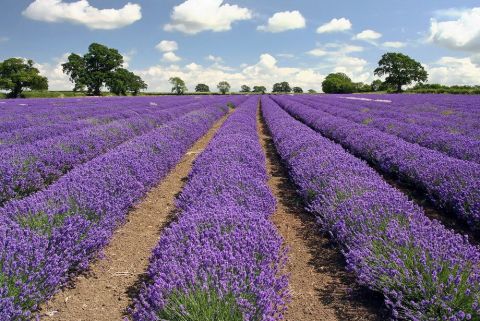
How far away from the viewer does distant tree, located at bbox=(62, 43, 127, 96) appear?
184ft

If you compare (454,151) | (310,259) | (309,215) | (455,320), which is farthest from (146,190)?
(454,151)

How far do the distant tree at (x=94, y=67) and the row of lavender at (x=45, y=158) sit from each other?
168 feet

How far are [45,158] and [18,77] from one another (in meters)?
54.2

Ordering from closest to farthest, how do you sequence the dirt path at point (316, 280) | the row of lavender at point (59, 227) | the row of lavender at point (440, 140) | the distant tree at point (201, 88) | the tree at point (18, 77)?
the row of lavender at point (59, 227), the dirt path at point (316, 280), the row of lavender at point (440, 140), the tree at point (18, 77), the distant tree at point (201, 88)

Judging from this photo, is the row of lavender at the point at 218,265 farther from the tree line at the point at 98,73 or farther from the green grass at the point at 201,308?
the tree line at the point at 98,73

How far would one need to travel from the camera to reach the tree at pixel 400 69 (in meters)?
67.4

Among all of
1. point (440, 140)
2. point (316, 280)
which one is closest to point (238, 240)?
point (316, 280)

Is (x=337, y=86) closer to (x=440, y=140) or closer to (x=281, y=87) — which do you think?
(x=281, y=87)

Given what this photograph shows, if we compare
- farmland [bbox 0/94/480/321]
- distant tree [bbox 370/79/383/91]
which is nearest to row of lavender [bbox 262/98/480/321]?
farmland [bbox 0/94/480/321]

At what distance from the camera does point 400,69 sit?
222 feet

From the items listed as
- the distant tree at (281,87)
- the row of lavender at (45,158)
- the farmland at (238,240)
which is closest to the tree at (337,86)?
the distant tree at (281,87)

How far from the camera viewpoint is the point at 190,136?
433 inches

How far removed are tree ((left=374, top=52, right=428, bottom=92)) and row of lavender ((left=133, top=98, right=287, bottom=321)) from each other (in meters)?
69.9

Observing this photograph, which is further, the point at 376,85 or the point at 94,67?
the point at 376,85
